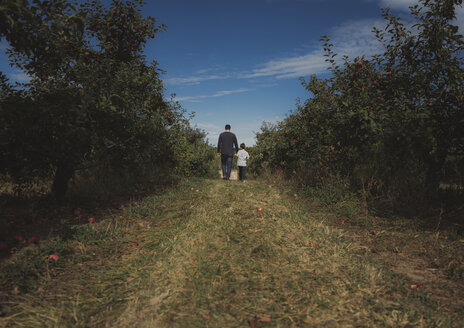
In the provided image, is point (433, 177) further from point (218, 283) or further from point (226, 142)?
point (226, 142)

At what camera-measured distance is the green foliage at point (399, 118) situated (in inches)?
199

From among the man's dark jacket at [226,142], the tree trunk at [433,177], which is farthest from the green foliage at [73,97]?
the tree trunk at [433,177]

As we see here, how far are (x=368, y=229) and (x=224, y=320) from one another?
366 cm

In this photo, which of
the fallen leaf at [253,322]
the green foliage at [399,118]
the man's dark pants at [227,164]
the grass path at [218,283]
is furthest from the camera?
the man's dark pants at [227,164]

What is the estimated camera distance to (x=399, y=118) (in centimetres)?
532

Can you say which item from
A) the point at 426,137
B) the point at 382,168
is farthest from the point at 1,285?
the point at 382,168

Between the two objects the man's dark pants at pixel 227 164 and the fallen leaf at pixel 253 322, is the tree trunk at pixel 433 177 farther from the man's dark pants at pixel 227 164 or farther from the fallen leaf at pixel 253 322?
the man's dark pants at pixel 227 164

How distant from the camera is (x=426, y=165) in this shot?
5.93 metres

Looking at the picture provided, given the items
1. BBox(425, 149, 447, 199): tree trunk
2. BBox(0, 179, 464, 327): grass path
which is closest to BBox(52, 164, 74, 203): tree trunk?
BBox(0, 179, 464, 327): grass path

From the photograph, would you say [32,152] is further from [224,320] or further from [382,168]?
[382,168]

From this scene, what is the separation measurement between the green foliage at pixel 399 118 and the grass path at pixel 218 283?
252 cm

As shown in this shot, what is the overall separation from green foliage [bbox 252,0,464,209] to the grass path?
252 cm

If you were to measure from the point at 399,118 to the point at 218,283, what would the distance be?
16.2ft

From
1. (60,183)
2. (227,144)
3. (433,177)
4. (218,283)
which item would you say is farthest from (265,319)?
(227,144)
